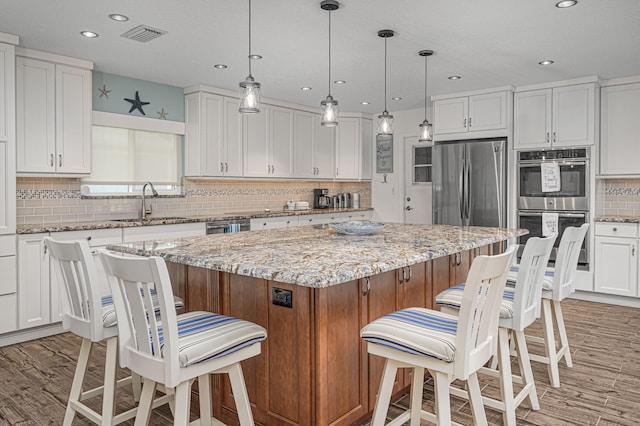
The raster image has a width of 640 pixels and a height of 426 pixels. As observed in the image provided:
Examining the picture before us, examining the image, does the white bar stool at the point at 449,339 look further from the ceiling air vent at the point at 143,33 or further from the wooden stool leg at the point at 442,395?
the ceiling air vent at the point at 143,33

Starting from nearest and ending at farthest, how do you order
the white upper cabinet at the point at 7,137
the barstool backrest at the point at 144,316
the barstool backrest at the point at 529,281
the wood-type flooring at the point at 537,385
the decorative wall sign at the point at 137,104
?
the barstool backrest at the point at 144,316 < the barstool backrest at the point at 529,281 < the wood-type flooring at the point at 537,385 < the white upper cabinet at the point at 7,137 < the decorative wall sign at the point at 137,104

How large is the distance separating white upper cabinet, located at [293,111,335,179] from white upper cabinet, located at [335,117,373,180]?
126 mm

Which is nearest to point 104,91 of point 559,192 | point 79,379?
point 79,379

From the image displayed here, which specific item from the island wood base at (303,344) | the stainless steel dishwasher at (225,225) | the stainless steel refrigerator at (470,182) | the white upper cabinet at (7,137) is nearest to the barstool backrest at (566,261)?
the island wood base at (303,344)

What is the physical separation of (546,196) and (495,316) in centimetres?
386

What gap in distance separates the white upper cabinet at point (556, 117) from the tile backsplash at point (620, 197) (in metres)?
0.77

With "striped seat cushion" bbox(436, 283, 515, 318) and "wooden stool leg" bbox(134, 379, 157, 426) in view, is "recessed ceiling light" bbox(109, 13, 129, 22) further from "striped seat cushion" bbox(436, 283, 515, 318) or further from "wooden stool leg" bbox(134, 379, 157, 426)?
"striped seat cushion" bbox(436, 283, 515, 318)

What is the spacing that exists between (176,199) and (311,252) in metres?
3.54

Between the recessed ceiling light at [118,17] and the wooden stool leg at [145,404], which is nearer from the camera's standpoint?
the wooden stool leg at [145,404]

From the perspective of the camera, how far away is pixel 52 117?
4.12 metres

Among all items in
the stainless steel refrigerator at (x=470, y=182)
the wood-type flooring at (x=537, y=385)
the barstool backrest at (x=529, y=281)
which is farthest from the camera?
the stainless steel refrigerator at (x=470, y=182)

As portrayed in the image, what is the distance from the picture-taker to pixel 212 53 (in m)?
4.09

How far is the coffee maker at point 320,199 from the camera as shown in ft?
23.3

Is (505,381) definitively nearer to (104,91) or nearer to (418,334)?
(418,334)
